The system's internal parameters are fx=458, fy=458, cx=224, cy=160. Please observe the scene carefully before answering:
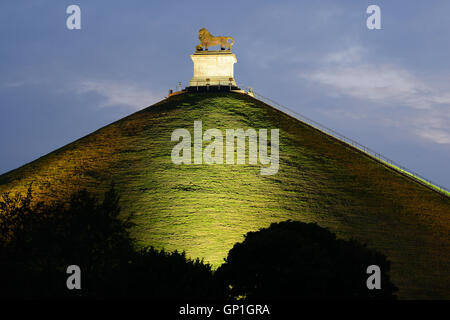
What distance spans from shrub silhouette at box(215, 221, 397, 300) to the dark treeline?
0.04 m

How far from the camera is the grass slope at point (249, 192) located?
3403cm

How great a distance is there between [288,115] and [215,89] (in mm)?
9915

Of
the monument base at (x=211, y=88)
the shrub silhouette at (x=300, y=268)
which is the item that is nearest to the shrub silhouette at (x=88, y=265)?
the shrub silhouette at (x=300, y=268)

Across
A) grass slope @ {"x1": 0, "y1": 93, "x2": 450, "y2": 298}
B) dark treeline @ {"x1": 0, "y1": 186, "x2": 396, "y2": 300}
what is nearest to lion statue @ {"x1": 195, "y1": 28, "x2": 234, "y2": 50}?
grass slope @ {"x1": 0, "y1": 93, "x2": 450, "y2": 298}

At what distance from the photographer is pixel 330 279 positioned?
61.9 feet


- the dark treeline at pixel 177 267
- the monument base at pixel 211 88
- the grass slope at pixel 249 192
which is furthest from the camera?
the monument base at pixel 211 88

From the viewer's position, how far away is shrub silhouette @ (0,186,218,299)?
1936 centimetres

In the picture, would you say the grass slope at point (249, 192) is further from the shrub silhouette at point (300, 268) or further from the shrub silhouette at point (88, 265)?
the shrub silhouette at point (300, 268)

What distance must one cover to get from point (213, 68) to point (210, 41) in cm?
358

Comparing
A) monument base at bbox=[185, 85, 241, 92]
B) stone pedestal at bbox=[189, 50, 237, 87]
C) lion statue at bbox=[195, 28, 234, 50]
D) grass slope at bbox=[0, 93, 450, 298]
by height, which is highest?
lion statue at bbox=[195, 28, 234, 50]

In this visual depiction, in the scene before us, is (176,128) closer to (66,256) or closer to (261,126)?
(261,126)

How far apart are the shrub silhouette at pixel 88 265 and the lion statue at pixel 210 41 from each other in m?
37.4

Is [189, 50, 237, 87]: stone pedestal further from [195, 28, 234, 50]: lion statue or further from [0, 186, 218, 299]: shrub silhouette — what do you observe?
[0, 186, 218, 299]: shrub silhouette

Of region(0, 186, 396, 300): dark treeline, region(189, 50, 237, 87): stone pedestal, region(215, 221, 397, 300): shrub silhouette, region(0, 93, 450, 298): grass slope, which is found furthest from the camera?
region(189, 50, 237, 87): stone pedestal
